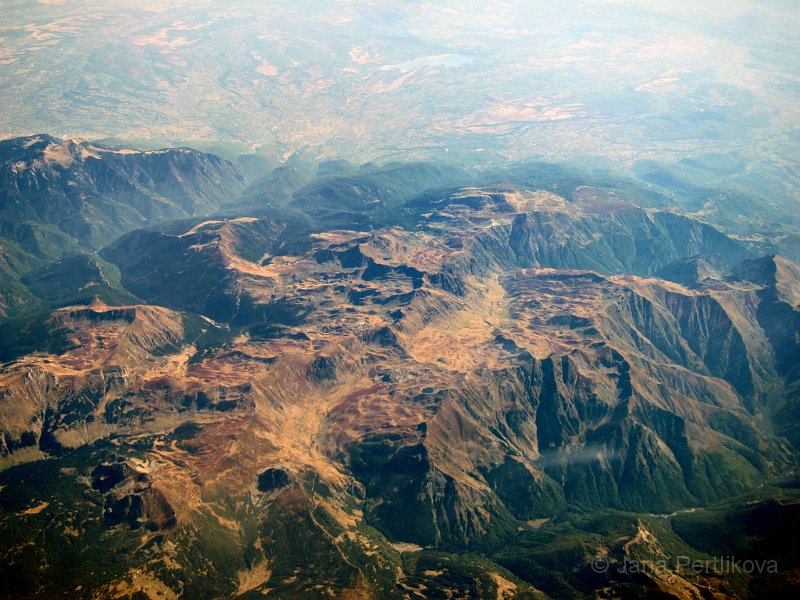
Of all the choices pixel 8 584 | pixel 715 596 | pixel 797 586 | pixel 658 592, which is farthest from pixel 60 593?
pixel 797 586

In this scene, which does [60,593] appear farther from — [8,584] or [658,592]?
[658,592]

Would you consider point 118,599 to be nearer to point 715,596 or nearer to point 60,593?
point 60,593

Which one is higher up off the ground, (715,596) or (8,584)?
(8,584)

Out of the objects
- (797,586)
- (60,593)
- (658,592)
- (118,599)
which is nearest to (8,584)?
(60,593)

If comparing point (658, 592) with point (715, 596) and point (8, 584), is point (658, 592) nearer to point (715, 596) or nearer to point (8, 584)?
point (715, 596)

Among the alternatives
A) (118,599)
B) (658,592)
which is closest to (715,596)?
(658,592)

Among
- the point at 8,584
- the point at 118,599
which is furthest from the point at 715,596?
the point at 8,584

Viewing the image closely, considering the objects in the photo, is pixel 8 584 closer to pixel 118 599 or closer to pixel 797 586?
pixel 118 599
